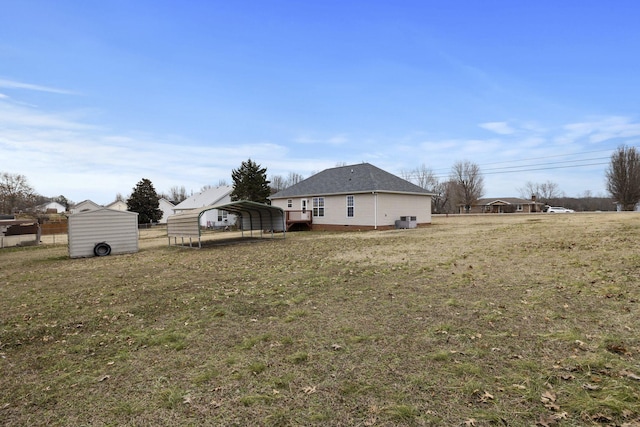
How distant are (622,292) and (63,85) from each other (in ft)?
67.1

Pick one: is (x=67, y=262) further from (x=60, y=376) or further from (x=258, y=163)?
(x=258, y=163)

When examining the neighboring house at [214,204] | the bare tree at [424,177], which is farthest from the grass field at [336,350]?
the bare tree at [424,177]

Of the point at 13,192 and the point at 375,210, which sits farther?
the point at 13,192

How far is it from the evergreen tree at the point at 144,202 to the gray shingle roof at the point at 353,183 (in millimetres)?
29009

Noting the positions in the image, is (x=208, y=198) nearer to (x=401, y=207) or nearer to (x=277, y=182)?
(x=401, y=207)

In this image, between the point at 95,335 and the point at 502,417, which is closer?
the point at 502,417

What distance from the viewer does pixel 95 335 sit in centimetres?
490

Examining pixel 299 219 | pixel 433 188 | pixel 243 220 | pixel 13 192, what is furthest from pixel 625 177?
pixel 13 192

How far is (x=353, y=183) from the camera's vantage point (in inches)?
1024

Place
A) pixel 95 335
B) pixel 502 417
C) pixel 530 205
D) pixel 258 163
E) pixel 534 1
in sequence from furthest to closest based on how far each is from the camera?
pixel 530 205 → pixel 258 163 → pixel 534 1 → pixel 95 335 → pixel 502 417

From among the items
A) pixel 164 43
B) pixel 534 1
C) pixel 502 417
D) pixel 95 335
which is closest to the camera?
pixel 502 417

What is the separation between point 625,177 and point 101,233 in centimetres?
7287

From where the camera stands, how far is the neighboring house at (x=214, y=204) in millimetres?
40469

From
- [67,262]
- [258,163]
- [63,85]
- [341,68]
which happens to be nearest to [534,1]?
[341,68]
